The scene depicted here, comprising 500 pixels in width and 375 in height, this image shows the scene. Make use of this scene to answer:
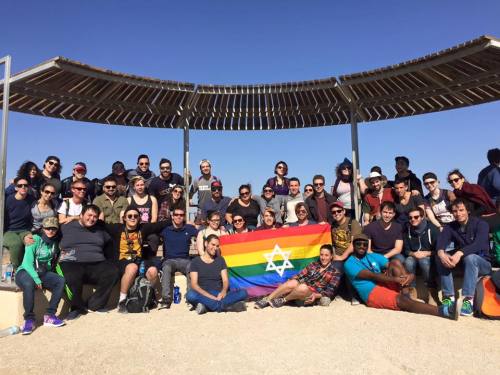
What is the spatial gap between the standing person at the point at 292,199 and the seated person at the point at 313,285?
142cm

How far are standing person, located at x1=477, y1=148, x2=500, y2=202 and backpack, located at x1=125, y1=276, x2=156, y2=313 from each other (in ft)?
22.2

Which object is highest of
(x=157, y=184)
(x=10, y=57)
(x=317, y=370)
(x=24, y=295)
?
(x=10, y=57)

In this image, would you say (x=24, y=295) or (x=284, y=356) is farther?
(x=24, y=295)

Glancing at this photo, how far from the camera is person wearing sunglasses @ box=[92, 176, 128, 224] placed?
25.3 feet

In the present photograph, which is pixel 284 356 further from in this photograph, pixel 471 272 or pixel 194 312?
pixel 471 272

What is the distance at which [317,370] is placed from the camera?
161 inches

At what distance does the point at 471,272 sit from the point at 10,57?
8.55 metres

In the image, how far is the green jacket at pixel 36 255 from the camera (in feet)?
20.0

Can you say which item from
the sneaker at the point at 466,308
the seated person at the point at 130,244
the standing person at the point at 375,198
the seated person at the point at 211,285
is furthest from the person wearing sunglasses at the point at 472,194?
the seated person at the point at 130,244

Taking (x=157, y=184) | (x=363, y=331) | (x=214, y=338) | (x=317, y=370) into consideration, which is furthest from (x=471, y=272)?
(x=157, y=184)

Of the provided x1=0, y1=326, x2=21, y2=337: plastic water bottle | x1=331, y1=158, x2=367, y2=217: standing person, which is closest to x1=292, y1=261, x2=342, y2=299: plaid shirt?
x1=331, y1=158, x2=367, y2=217: standing person

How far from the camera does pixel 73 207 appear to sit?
23.9 feet

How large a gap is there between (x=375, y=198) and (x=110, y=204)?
5.24 m

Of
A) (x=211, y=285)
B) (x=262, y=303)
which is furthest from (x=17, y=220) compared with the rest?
(x=262, y=303)
